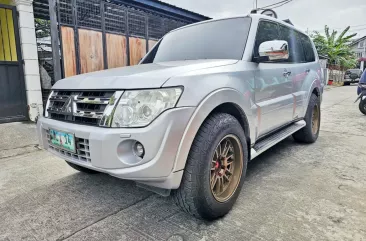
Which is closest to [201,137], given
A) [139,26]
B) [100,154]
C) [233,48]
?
[100,154]

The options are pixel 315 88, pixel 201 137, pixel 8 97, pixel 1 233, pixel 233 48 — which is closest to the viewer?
pixel 201 137

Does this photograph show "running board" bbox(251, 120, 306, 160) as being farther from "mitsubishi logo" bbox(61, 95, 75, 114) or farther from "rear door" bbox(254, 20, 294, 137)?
"mitsubishi logo" bbox(61, 95, 75, 114)

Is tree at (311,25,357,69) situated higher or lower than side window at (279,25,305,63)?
higher

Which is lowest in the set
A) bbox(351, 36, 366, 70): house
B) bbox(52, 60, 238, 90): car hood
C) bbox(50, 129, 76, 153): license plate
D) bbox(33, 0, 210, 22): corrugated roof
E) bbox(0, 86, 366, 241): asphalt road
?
bbox(0, 86, 366, 241): asphalt road

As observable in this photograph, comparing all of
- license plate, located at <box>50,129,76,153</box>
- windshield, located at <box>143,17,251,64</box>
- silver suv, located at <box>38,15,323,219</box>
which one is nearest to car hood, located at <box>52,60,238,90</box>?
silver suv, located at <box>38,15,323,219</box>

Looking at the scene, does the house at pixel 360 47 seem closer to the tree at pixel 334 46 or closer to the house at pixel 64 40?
the tree at pixel 334 46

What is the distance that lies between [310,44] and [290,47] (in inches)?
42.3

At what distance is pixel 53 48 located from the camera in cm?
556

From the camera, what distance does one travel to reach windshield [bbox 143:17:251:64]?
257 cm

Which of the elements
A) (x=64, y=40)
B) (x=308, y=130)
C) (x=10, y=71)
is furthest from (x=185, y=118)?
(x=64, y=40)

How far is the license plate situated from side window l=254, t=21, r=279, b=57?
1848 mm

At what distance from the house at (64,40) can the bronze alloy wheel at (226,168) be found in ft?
15.7

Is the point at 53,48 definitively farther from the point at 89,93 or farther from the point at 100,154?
the point at 100,154

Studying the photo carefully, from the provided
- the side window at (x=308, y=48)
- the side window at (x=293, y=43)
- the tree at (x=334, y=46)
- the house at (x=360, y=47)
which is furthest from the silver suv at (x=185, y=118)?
the house at (x=360, y=47)
